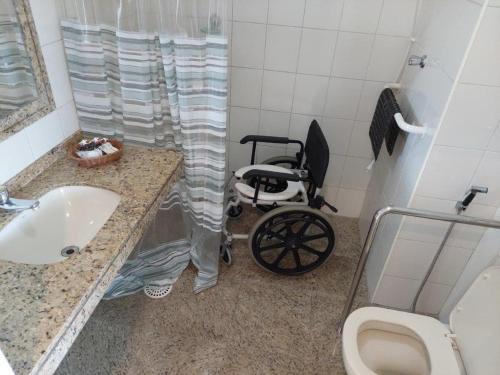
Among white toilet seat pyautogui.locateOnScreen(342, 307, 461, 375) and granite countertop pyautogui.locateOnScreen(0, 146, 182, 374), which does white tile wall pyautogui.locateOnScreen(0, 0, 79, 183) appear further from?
white toilet seat pyautogui.locateOnScreen(342, 307, 461, 375)

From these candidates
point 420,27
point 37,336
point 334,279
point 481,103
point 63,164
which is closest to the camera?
point 37,336

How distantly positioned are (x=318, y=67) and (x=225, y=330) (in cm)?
156

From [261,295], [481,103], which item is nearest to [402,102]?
[481,103]

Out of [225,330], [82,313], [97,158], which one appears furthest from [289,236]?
[82,313]

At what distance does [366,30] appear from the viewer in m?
1.94

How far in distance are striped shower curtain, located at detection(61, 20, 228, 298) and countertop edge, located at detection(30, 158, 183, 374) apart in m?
0.45

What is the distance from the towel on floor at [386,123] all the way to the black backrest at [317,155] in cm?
28

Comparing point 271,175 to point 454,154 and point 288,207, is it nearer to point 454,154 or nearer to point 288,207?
point 288,207

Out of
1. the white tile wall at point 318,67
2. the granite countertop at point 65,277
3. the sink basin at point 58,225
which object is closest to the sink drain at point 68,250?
the sink basin at point 58,225

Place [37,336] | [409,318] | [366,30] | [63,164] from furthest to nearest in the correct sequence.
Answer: [366,30] < [63,164] < [409,318] < [37,336]

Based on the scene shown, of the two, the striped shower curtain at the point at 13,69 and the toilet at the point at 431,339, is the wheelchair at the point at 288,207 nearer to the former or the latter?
the toilet at the point at 431,339

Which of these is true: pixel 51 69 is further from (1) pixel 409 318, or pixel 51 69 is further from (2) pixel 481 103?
(1) pixel 409 318

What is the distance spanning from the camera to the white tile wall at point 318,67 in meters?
1.92

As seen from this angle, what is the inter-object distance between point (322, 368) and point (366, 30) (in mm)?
1763
